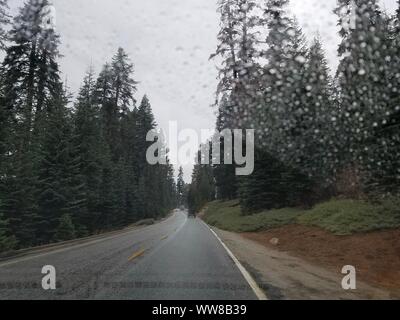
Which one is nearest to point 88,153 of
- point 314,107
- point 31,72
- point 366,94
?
point 31,72

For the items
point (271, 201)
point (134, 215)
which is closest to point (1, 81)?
point (271, 201)

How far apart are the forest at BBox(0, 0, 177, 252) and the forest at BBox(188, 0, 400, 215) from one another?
11.2 metres

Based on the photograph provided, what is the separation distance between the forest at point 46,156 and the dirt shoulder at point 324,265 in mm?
11381

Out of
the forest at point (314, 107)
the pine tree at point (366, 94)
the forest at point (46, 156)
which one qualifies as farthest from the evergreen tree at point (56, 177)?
the pine tree at point (366, 94)

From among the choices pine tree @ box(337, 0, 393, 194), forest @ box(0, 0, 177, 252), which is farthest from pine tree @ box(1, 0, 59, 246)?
pine tree @ box(337, 0, 393, 194)

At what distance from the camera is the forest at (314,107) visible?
1491 centimetres

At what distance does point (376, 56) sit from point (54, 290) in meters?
11.6

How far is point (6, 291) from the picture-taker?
28.5ft

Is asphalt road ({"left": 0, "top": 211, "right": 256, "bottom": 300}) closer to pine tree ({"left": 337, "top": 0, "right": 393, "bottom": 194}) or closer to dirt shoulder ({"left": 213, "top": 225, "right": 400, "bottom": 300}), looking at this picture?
dirt shoulder ({"left": 213, "top": 225, "right": 400, "bottom": 300})

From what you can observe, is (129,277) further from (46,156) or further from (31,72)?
(31,72)

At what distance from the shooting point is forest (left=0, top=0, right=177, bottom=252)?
82.0 ft

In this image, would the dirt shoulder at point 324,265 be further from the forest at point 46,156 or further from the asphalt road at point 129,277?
the forest at point 46,156

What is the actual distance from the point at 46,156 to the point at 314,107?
55.4 feet

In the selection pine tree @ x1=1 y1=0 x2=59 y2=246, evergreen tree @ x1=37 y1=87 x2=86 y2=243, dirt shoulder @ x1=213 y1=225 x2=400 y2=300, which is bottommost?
dirt shoulder @ x1=213 y1=225 x2=400 y2=300
